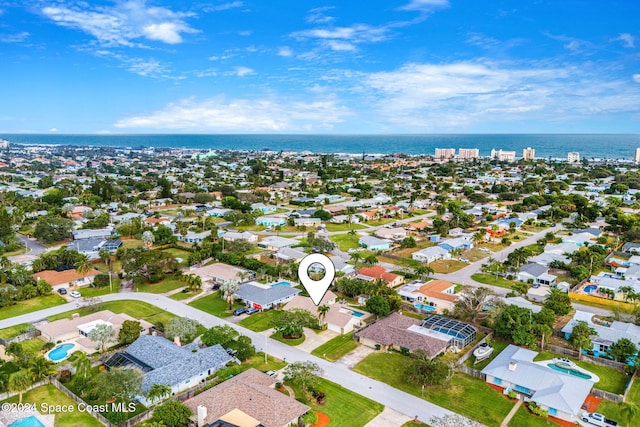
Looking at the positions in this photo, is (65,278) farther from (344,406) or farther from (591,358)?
(591,358)

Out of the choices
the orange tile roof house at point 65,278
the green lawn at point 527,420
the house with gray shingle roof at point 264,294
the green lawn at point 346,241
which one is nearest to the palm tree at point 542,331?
the green lawn at point 527,420

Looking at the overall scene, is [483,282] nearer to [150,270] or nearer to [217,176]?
[150,270]

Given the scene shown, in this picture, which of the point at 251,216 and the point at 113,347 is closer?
the point at 113,347

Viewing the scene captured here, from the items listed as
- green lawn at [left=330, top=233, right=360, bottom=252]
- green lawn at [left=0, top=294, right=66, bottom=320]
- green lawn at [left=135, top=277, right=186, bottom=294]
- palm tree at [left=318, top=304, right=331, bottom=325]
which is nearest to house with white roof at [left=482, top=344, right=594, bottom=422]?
palm tree at [left=318, top=304, right=331, bottom=325]

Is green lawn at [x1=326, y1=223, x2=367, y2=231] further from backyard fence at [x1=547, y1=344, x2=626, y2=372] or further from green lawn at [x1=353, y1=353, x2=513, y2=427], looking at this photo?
backyard fence at [x1=547, y1=344, x2=626, y2=372]

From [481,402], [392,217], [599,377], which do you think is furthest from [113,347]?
[392,217]

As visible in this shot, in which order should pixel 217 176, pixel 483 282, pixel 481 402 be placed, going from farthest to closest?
pixel 217 176 → pixel 483 282 → pixel 481 402
